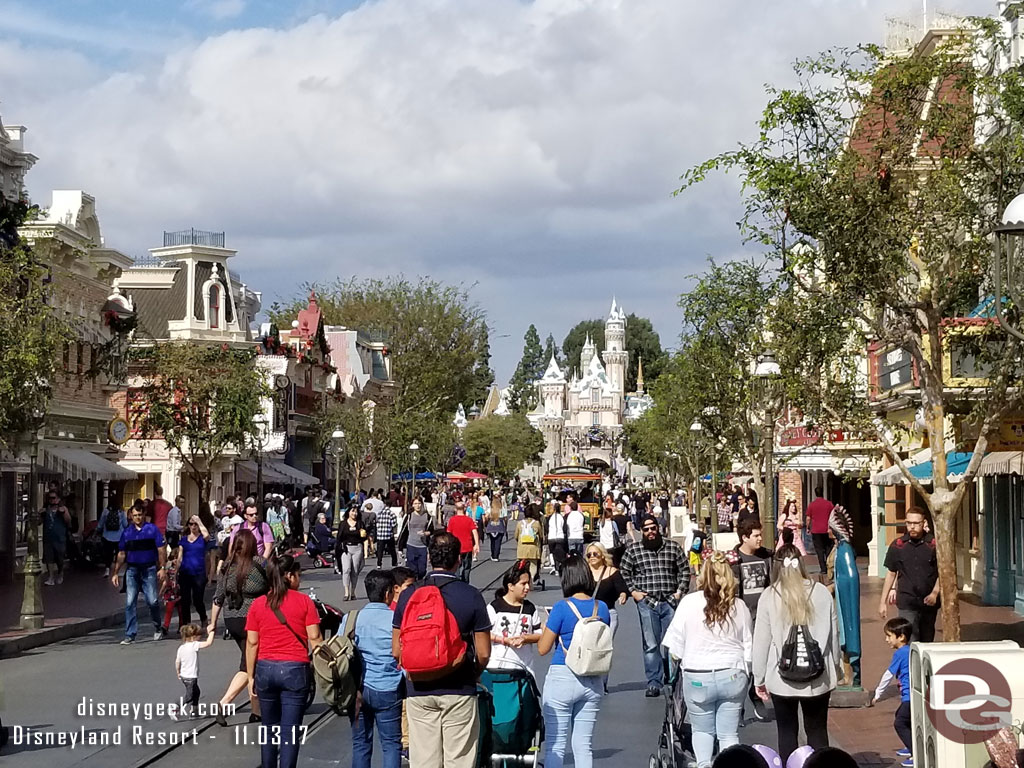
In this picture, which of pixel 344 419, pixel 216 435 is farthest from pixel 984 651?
pixel 344 419

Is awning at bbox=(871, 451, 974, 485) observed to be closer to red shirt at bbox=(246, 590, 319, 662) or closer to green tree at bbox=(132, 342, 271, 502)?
red shirt at bbox=(246, 590, 319, 662)

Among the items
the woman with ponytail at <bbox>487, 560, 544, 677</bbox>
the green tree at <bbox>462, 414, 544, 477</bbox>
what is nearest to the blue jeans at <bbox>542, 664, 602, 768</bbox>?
the woman with ponytail at <bbox>487, 560, 544, 677</bbox>

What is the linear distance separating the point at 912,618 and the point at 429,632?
283 inches

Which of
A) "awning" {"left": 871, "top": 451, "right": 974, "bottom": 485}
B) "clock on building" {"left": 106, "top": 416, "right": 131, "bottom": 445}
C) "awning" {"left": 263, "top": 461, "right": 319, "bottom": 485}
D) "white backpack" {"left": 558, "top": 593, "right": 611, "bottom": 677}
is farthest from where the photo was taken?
"awning" {"left": 263, "top": 461, "right": 319, "bottom": 485}

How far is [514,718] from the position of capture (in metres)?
9.52

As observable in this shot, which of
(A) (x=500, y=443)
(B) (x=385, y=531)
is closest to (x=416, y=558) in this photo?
(B) (x=385, y=531)

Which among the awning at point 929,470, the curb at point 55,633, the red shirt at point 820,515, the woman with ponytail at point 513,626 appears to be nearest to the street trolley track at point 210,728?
the woman with ponytail at point 513,626

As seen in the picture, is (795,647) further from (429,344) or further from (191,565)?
(429,344)

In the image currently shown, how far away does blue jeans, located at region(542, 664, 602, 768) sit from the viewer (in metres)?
9.69

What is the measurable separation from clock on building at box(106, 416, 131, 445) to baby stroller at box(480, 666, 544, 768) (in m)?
33.4

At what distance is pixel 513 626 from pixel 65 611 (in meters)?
15.5

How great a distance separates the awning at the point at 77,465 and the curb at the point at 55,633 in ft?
45.9

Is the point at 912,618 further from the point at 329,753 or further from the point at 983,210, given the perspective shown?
the point at 329,753

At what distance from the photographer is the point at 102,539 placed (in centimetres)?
3434
